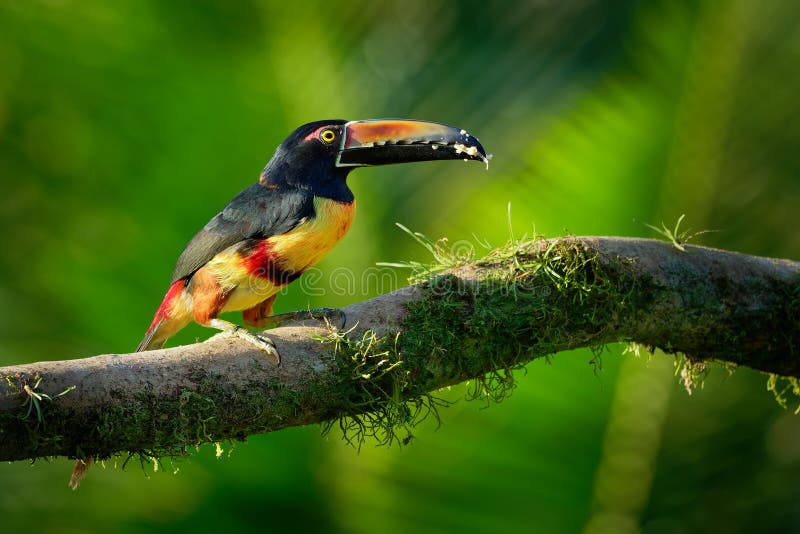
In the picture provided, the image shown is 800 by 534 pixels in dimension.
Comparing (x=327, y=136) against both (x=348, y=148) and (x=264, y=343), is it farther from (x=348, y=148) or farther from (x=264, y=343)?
(x=264, y=343)

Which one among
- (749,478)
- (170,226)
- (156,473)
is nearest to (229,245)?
(170,226)

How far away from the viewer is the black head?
4070mm

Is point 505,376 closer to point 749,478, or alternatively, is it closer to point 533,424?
point 533,424

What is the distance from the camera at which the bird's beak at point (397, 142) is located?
409 centimetres

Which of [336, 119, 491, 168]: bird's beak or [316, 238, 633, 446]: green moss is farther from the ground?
[336, 119, 491, 168]: bird's beak

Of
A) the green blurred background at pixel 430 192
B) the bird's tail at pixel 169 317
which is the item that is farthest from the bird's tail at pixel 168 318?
the green blurred background at pixel 430 192

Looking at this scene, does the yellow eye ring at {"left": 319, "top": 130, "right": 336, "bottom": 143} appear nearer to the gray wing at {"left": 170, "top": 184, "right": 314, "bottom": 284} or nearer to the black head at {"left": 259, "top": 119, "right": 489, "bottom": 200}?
the black head at {"left": 259, "top": 119, "right": 489, "bottom": 200}

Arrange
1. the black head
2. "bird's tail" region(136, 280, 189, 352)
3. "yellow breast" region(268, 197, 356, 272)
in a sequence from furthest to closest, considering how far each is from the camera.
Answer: the black head → "bird's tail" region(136, 280, 189, 352) → "yellow breast" region(268, 197, 356, 272)

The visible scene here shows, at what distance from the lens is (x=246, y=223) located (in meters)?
3.85

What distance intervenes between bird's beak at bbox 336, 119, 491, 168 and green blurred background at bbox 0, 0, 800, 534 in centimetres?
30

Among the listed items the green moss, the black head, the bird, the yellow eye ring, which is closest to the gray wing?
the bird

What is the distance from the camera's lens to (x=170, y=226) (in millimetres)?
4266

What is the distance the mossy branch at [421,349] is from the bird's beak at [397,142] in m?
0.96

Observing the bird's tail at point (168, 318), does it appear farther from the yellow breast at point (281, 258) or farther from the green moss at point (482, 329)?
the green moss at point (482, 329)
